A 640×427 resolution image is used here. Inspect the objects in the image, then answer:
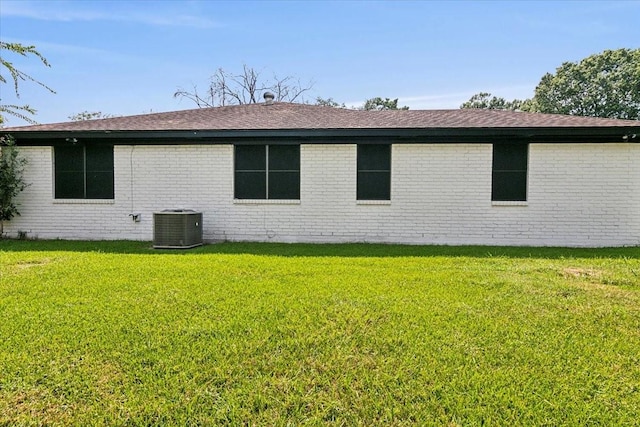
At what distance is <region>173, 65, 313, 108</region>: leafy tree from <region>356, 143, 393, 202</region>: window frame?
73.2 feet

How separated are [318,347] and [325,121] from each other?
24.5 feet

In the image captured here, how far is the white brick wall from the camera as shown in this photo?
28.7 feet

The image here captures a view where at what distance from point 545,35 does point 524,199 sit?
7251mm

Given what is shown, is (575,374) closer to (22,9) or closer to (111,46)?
(22,9)

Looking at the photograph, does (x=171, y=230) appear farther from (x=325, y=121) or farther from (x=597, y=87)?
(x=597, y=87)

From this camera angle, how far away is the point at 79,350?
3.08 meters

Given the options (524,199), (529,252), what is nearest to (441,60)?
(524,199)

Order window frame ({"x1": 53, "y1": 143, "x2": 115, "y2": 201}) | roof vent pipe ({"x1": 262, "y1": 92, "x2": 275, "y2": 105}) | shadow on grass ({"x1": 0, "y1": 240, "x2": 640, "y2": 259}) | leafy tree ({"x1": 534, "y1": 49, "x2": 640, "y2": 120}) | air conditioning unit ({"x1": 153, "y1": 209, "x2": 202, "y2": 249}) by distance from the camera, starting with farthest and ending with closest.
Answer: leafy tree ({"x1": 534, "y1": 49, "x2": 640, "y2": 120})
roof vent pipe ({"x1": 262, "y1": 92, "x2": 275, "y2": 105})
window frame ({"x1": 53, "y1": 143, "x2": 115, "y2": 201})
air conditioning unit ({"x1": 153, "y1": 209, "x2": 202, "y2": 249})
shadow on grass ({"x1": 0, "y1": 240, "x2": 640, "y2": 259})

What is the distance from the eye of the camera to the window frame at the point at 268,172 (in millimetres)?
9367

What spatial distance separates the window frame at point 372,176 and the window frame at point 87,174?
586 cm

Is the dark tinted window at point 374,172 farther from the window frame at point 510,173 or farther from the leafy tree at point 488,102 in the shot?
the leafy tree at point 488,102

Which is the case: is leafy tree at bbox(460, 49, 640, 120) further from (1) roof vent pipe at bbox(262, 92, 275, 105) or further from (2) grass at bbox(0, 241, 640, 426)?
(2) grass at bbox(0, 241, 640, 426)

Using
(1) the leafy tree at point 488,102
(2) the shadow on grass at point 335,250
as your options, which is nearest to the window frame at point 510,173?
(2) the shadow on grass at point 335,250

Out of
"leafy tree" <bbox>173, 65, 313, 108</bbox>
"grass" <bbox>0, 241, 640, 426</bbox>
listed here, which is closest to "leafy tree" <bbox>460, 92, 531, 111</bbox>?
"leafy tree" <bbox>173, 65, 313, 108</bbox>
